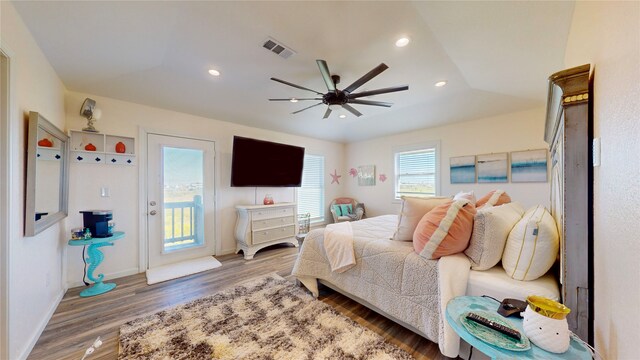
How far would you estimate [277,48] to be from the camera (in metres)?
2.26

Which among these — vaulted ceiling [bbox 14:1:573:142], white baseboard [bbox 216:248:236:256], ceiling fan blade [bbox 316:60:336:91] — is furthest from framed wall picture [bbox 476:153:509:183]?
white baseboard [bbox 216:248:236:256]

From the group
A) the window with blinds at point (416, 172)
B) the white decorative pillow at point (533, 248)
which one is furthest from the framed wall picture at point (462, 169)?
the white decorative pillow at point (533, 248)

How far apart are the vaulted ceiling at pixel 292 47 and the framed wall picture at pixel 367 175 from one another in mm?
2178

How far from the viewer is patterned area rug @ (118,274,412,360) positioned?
1.63 m

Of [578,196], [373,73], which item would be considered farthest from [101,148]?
[578,196]

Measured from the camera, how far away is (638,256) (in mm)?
598

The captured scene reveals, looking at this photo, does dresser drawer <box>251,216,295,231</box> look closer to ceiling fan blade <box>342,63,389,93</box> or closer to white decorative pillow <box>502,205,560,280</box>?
ceiling fan blade <box>342,63,389,93</box>

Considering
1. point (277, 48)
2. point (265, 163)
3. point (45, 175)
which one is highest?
point (277, 48)

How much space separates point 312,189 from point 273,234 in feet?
5.50

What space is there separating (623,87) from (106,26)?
10.6ft

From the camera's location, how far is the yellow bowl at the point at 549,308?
2.87 ft

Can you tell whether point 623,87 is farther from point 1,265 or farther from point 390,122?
point 390,122

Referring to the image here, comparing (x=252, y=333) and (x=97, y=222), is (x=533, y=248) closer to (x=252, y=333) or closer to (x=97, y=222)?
(x=252, y=333)

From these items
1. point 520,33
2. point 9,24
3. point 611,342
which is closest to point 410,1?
point 520,33
